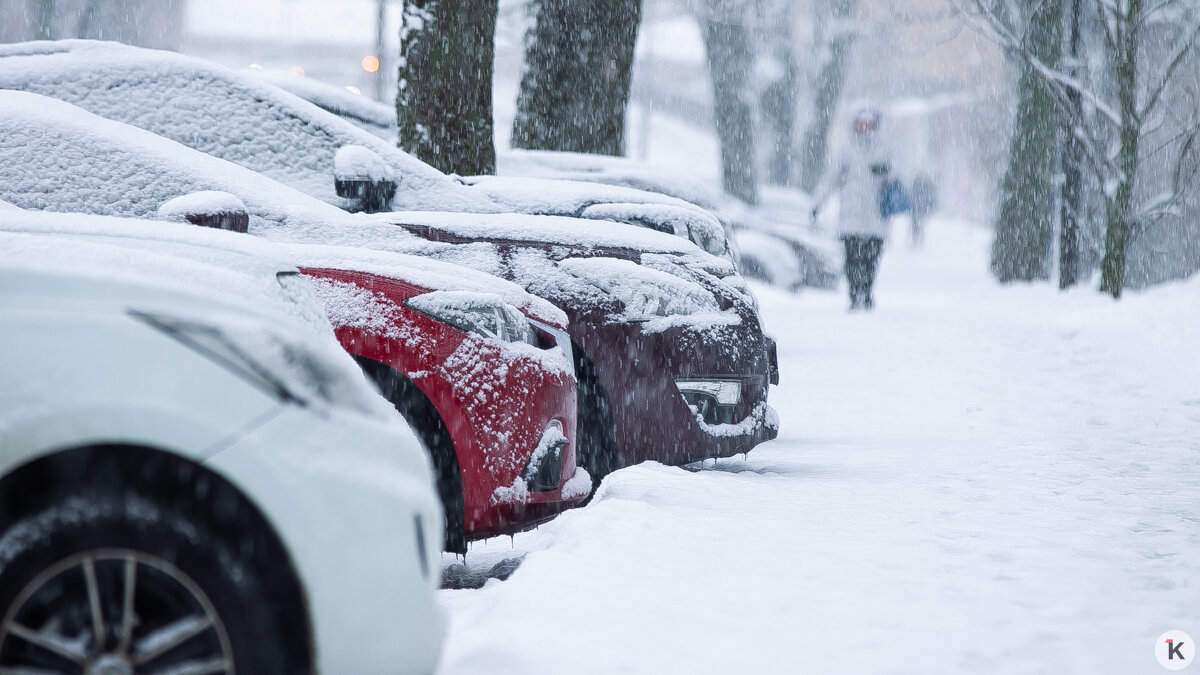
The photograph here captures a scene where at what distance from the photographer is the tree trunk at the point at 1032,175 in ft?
58.1

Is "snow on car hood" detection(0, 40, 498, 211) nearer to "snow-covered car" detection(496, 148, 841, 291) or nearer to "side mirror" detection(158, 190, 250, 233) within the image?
"side mirror" detection(158, 190, 250, 233)

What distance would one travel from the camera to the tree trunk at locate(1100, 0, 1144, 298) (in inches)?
522

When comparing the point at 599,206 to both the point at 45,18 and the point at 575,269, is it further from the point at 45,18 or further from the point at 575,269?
the point at 45,18

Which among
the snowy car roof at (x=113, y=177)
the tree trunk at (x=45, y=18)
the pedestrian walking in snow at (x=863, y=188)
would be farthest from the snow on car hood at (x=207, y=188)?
the tree trunk at (x=45, y=18)

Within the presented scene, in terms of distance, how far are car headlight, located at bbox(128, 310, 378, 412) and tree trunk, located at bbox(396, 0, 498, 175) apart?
25.2 feet

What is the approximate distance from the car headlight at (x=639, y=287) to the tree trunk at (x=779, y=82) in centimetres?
2772

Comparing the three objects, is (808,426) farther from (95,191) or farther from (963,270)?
(963,270)

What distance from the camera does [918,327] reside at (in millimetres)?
13477

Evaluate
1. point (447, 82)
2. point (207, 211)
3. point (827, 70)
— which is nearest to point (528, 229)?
point (207, 211)

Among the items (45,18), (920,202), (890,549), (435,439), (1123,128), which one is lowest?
(890,549)

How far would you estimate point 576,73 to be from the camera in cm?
1226

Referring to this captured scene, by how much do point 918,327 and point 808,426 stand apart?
6.34 m

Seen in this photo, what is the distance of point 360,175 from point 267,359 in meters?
4.29

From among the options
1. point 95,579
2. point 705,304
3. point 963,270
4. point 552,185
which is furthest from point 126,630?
point 963,270
